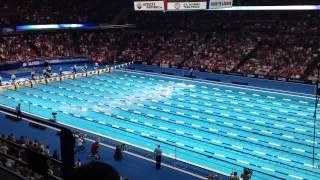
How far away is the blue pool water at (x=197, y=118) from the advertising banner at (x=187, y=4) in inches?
255

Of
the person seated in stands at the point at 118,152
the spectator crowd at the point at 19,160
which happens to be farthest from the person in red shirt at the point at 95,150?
the spectator crowd at the point at 19,160

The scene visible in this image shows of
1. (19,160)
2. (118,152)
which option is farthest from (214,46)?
(19,160)

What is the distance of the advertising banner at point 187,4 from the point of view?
25036 millimetres

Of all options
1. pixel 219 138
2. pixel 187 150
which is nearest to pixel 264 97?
pixel 219 138

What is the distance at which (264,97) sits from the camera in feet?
94.4

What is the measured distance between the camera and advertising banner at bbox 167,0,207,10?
25.0m

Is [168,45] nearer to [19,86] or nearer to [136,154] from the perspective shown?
A: [19,86]

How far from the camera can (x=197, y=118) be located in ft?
75.8

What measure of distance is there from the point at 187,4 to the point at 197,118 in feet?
25.5

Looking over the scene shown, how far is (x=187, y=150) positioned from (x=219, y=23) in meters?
29.5

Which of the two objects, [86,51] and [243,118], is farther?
[86,51]

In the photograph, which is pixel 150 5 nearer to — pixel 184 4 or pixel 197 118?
pixel 184 4

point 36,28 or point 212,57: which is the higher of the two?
point 36,28

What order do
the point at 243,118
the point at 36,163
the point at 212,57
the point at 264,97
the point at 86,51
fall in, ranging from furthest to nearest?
the point at 86,51 < the point at 212,57 < the point at 264,97 < the point at 243,118 < the point at 36,163
